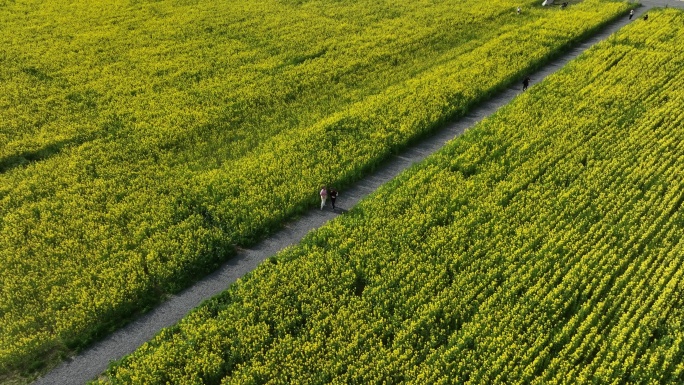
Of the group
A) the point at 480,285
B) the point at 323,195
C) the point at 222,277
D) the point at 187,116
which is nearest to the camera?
the point at 480,285

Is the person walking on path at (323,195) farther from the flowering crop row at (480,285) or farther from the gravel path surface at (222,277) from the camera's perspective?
the flowering crop row at (480,285)

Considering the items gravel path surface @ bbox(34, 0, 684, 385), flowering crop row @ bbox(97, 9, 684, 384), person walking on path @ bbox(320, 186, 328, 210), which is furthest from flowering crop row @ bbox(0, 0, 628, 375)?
flowering crop row @ bbox(97, 9, 684, 384)

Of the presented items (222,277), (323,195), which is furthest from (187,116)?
(222,277)

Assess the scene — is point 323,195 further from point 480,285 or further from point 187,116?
point 187,116

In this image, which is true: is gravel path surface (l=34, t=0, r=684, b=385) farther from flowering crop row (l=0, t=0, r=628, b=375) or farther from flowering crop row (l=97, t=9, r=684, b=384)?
flowering crop row (l=97, t=9, r=684, b=384)

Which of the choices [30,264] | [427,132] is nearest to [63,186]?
[30,264]

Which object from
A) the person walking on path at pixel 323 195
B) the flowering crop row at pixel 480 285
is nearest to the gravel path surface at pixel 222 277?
the person walking on path at pixel 323 195
